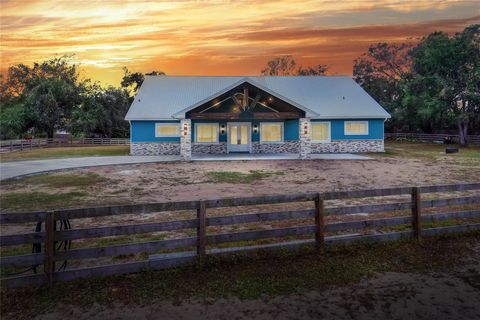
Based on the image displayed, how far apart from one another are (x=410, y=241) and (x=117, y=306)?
539 cm

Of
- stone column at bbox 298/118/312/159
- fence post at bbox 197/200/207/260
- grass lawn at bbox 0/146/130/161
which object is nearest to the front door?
stone column at bbox 298/118/312/159

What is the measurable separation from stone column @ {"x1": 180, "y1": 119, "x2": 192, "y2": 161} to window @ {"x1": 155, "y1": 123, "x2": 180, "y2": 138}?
4.10 m

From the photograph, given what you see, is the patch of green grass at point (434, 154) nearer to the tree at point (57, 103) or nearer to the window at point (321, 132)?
the window at point (321, 132)

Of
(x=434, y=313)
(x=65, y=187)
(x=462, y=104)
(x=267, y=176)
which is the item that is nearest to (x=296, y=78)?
(x=462, y=104)

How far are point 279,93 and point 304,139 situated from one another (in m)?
7.08

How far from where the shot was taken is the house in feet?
81.8

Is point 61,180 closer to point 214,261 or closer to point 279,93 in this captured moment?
point 214,261

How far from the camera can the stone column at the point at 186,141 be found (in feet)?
79.3

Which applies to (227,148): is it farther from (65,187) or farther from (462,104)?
(462,104)

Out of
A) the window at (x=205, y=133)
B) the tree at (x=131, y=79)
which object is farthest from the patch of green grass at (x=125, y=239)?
the tree at (x=131, y=79)

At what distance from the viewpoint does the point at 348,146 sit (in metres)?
29.9

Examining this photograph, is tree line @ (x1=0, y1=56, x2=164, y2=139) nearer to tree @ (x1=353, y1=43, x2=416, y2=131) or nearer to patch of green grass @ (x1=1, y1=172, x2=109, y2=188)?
patch of green grass @ (x1=1, y1=172, x2=109, y2=188)

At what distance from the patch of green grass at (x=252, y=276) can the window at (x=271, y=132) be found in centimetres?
2210

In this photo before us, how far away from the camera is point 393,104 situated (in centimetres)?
4747
